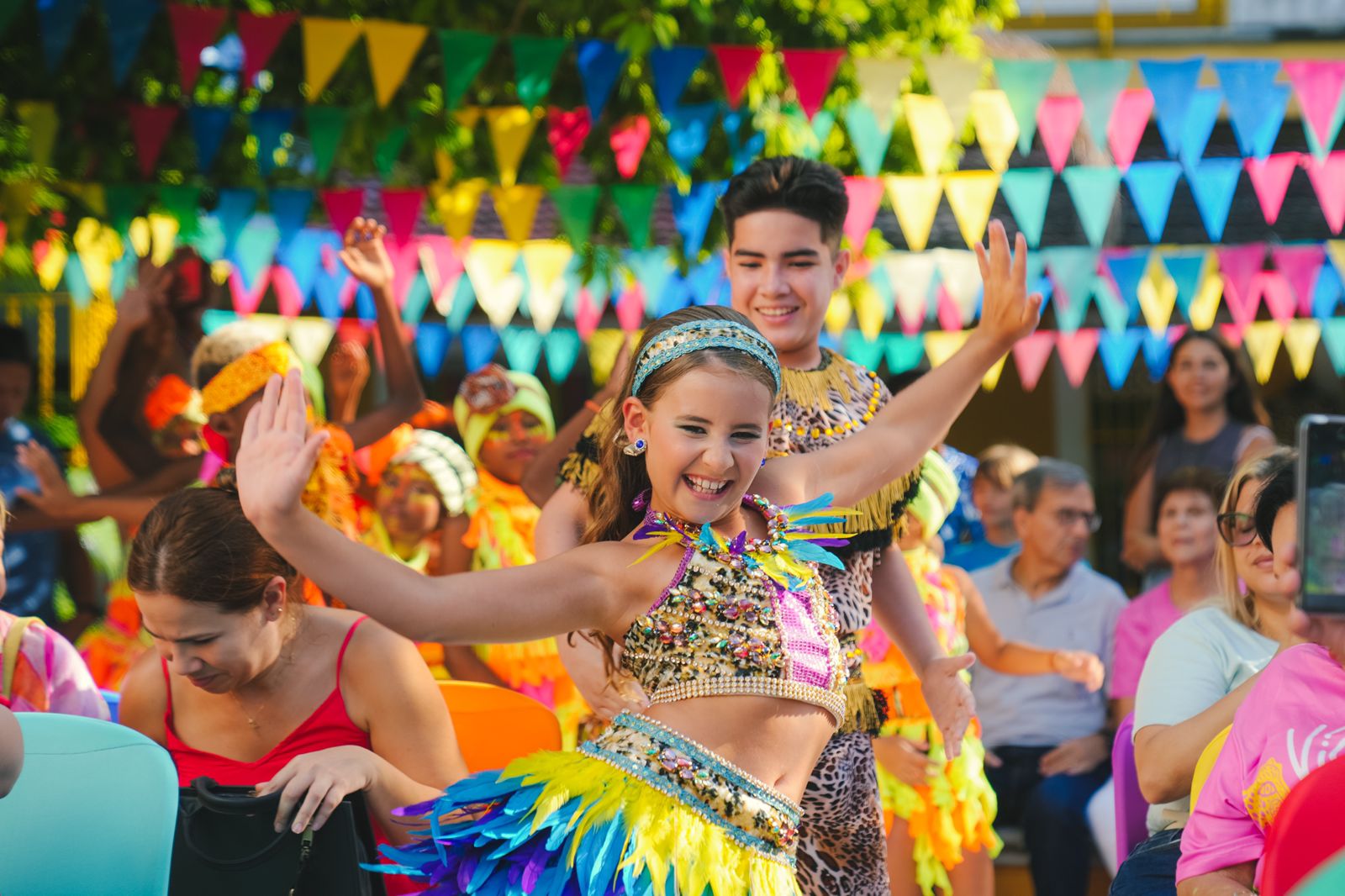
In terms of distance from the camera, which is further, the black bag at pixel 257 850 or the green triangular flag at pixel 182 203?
the green triangular flag at pixel 182 203

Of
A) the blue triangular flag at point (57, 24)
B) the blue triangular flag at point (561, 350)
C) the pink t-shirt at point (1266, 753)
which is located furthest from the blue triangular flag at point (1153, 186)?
the pink t-shirt at point (1266, 753)

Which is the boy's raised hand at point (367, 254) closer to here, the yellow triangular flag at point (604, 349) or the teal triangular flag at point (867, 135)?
the teal triangular flag at point (867, 135)

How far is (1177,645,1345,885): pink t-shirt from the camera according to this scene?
2.21 metres

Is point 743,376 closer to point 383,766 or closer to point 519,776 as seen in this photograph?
point 519,776

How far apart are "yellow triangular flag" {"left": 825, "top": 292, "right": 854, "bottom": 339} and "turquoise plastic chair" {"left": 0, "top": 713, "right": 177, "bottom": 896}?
225 inches

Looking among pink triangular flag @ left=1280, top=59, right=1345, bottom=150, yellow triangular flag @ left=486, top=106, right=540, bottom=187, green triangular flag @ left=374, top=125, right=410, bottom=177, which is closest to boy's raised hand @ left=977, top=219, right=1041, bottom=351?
pink triangular flag @ left=1280, top=59, right=1345, bottom=150

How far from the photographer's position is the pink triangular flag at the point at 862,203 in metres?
6.62

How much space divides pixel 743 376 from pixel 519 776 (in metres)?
0.67

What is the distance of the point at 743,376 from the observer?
2.34 metres

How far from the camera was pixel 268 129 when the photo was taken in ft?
20.5

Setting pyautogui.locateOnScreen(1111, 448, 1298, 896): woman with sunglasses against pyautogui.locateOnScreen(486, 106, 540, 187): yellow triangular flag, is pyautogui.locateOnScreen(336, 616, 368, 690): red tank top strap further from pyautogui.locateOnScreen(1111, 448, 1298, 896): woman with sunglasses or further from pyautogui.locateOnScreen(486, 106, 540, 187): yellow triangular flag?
pyautogui.locateOnScreen(486, 106, 540, 187): yellow triangular flag

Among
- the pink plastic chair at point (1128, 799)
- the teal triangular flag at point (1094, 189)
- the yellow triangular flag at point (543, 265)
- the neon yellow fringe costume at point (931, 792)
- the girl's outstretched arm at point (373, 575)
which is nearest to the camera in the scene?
the girl's outstretched arm at point (373, 575)

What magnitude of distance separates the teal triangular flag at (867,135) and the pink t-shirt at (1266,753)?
13.1 ft

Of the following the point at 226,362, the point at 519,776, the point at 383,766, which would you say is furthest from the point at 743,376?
the point at 226,362
